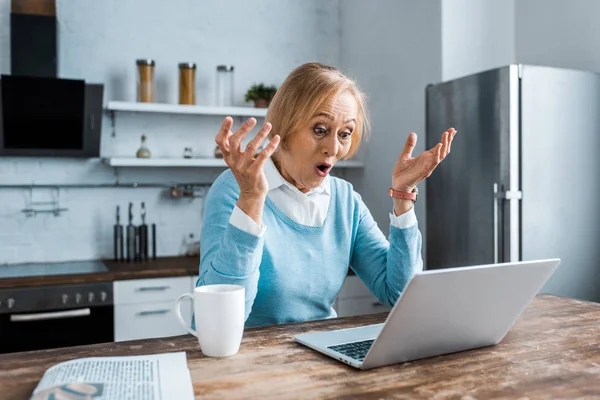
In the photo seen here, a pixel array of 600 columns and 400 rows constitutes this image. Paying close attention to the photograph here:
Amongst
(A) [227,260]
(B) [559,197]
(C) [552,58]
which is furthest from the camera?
(C) [552,58]

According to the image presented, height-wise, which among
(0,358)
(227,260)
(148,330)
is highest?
(227,260)

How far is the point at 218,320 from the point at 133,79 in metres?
2.88

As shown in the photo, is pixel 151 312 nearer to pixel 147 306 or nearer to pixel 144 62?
pixel 147 306

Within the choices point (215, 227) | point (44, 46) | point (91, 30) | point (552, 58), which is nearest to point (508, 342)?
point (215, 227)

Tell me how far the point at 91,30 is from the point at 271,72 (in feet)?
3.71

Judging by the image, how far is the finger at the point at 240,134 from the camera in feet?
3.76

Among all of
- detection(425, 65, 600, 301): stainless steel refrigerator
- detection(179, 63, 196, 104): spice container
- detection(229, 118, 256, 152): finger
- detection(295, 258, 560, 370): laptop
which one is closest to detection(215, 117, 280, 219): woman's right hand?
detection(229, 118, 256, 152): finger

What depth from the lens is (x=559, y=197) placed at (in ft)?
9.17

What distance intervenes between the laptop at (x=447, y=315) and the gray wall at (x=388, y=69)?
7.43 feet

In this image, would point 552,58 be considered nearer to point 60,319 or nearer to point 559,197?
point 559,197

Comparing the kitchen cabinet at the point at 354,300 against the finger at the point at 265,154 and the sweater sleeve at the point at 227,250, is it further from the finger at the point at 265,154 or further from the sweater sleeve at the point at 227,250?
the finger at the point at 265,154

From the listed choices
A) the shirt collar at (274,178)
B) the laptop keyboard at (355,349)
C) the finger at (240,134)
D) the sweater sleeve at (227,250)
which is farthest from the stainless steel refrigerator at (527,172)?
Result: the finger at (240,134)

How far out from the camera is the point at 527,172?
8.91ft

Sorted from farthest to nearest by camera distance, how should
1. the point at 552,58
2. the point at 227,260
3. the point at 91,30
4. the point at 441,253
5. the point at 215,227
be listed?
1. the point at 91,30
2. the point at 552,58
3. the point at 441,253
4. the point at 215,227
5. the point at 227,260
